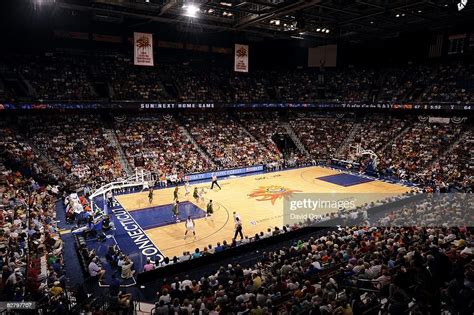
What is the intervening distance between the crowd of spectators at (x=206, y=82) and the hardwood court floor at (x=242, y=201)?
13.7m

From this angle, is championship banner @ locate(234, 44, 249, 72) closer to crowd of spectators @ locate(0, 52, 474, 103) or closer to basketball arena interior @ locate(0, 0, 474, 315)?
basketball arena interior @ locate(0, 0, 474, 315)

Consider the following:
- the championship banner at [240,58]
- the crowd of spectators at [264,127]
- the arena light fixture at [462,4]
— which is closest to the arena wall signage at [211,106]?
the crowd of spectators at [264,127]

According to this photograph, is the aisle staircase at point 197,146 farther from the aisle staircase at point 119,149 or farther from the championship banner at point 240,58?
the championship banner at point 240,58

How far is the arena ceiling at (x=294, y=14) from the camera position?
90.9ft

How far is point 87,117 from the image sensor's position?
35.3 metres

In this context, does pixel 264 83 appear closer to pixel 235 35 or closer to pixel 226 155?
pixel 235 35

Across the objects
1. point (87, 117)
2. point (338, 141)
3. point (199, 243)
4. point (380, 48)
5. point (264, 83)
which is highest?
point (380, 48)

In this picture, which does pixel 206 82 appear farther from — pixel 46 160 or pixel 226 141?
pixel 46 160

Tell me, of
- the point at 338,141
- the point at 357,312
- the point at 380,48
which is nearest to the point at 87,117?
the point at 338,141

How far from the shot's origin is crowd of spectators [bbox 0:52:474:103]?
112ft

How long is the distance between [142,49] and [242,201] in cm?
1696

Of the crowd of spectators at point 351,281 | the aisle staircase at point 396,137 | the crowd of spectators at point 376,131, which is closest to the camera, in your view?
the crowd of spectators at point 351,281

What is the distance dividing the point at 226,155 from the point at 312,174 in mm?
9848

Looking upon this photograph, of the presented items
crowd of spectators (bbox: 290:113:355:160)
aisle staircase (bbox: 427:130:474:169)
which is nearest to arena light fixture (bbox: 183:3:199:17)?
crowd of spectators (bbox: 290:113:355:160)
